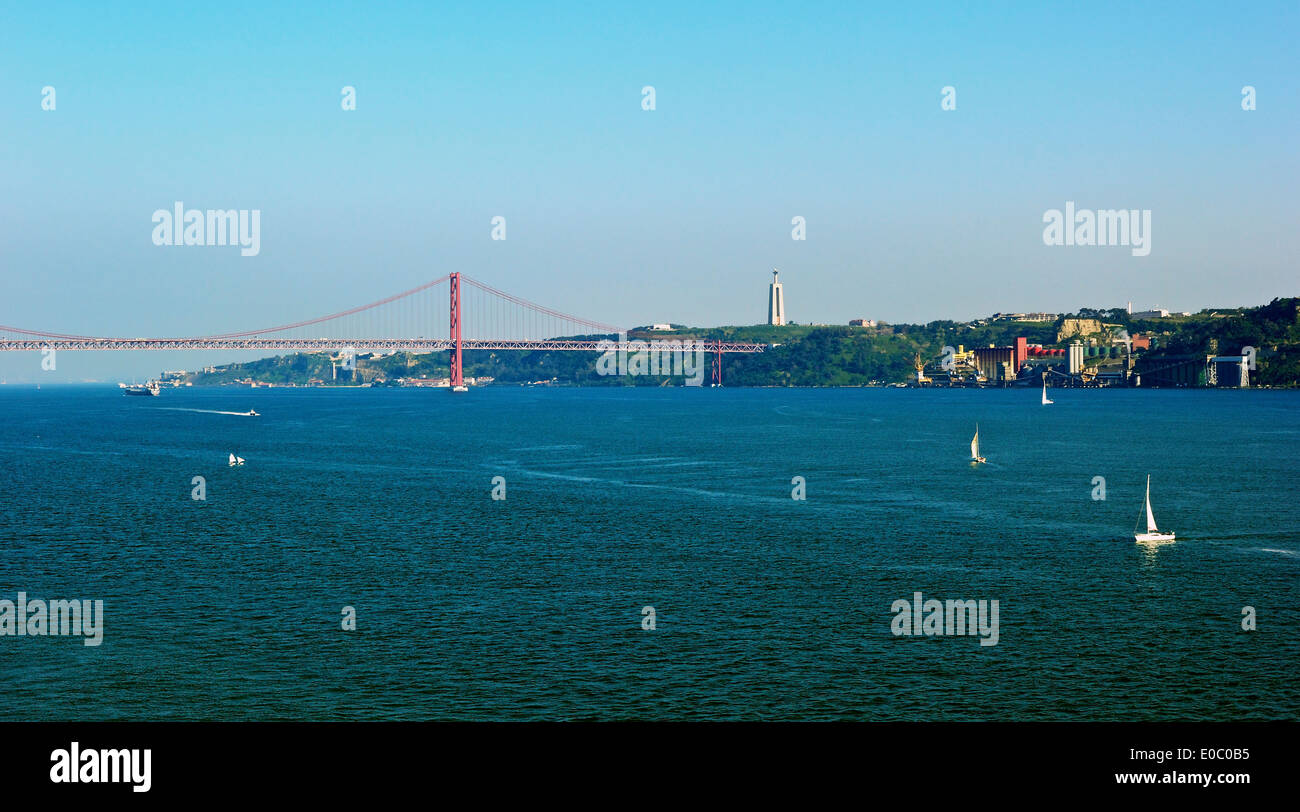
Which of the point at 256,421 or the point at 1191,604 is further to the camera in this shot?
the point at 256,421

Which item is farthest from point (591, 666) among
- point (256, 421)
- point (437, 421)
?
point (256, 421)

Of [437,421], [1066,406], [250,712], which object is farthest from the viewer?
[1066,406]
